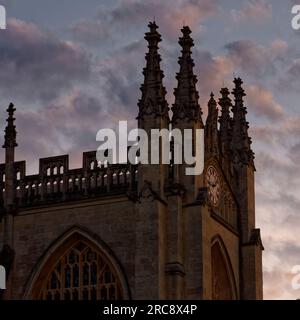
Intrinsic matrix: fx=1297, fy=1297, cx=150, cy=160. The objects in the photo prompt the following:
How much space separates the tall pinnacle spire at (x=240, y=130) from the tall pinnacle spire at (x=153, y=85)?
7075 mm

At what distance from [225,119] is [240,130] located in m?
0.82

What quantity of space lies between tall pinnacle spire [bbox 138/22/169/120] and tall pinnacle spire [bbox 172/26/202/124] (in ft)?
1.89

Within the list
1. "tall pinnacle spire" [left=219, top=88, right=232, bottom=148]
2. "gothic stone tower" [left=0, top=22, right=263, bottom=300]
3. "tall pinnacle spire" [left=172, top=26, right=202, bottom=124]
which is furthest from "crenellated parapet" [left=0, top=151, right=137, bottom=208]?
"tall pinnacle spire" [left=219, top=88, right=232, bottom=148]

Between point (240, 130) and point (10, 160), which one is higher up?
point (240, 130)

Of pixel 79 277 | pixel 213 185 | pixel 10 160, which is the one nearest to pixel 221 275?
pixel 213 185

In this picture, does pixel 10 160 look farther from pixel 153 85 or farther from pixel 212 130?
pixel 212 130

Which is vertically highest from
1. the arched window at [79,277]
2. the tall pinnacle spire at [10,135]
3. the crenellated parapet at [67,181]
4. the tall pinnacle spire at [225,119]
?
the tall pinnacle spire at [225,119]

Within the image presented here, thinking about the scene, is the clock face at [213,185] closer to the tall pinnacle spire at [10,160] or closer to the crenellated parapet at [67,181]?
the crenellated parapet at [67,181]

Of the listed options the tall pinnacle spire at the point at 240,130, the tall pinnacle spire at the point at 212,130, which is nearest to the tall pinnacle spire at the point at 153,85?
the tall pinnacle spire at the point at 212,130

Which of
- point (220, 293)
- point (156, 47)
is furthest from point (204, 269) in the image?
point (156, 47)

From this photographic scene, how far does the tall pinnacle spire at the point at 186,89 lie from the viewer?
50.2 meters

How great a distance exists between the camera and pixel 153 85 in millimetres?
50469

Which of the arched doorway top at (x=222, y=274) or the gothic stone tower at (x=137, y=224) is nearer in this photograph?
the gothic stone tower at (x=137, y=224)

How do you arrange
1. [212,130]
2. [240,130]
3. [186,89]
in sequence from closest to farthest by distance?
[186,89] < [212,130] < [240,130]
